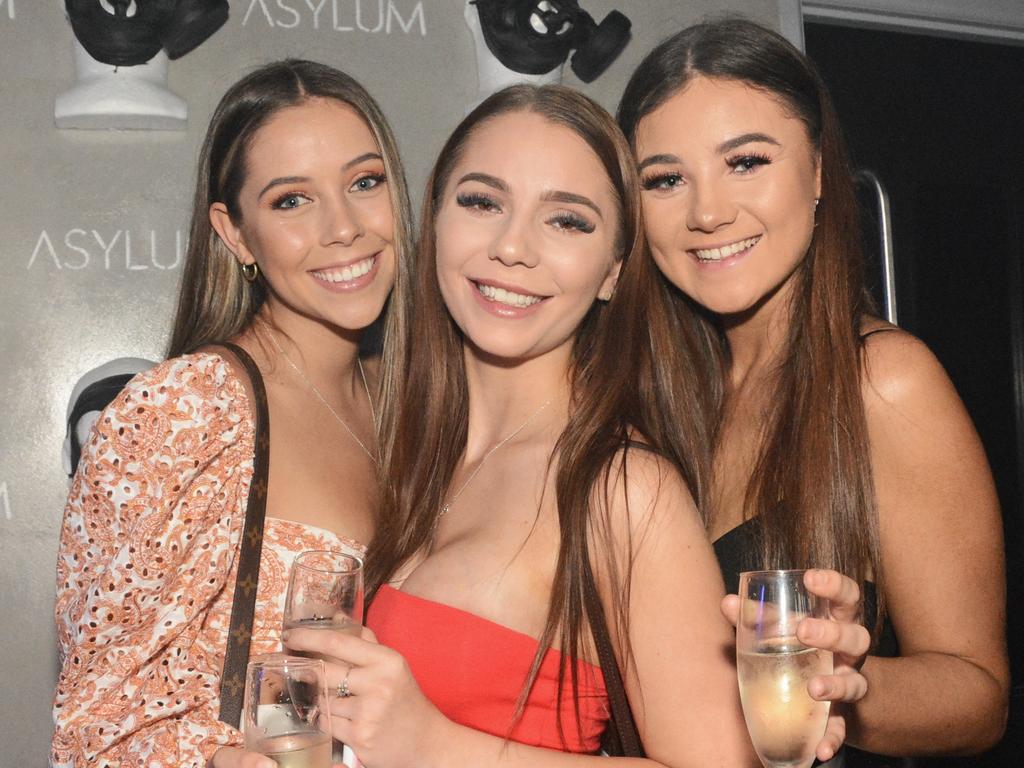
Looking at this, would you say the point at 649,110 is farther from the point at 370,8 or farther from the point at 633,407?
the point at 370,8

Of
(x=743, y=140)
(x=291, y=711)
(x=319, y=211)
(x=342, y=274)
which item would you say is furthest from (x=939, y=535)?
(x=319, y=211)

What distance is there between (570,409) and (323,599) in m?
0.74

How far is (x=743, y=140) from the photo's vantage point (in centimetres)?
224

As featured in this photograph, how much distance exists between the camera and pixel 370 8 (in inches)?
149

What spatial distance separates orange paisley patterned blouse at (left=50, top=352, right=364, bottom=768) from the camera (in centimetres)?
212

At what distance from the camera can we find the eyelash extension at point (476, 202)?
2.13m

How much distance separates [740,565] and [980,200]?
3850mm

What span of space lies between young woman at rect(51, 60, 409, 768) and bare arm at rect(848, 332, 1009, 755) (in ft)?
3.70

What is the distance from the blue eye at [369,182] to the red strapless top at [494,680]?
1157 mm

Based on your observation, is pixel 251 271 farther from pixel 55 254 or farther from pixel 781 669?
pixel 781 669

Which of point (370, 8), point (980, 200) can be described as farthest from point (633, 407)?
point (980, 200)

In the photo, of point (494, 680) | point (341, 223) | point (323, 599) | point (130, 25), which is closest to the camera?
point (323, 599)

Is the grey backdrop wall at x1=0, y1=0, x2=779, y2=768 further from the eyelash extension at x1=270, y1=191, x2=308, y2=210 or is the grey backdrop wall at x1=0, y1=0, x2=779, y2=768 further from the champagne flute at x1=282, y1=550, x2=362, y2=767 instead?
the champagne flute at x1=282, y1=550, x2=362, y2=767

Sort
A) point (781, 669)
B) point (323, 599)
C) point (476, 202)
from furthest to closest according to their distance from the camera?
point (476, 202) → point (323, 599) → point (781, 669)
